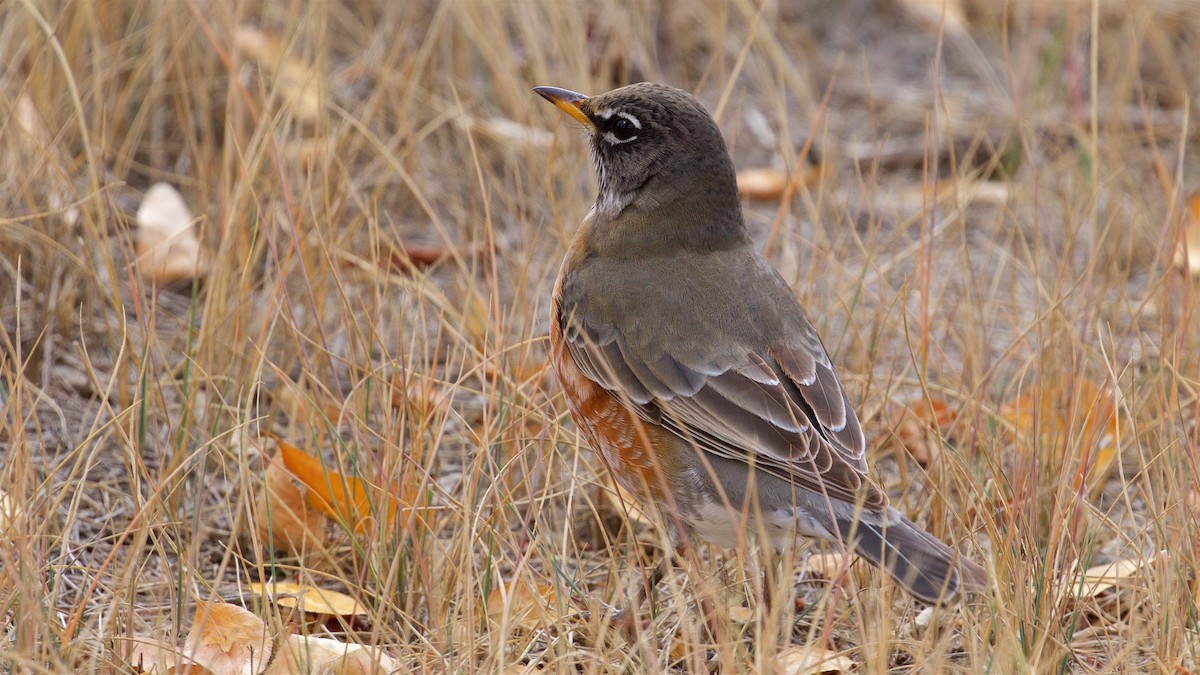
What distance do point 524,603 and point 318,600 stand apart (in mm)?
498

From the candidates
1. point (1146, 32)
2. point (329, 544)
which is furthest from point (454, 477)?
point (1146, 32)

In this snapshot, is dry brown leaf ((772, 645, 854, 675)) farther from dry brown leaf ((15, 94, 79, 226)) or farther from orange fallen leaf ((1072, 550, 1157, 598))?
dry brown leaf ((15, 94, 79, 226))

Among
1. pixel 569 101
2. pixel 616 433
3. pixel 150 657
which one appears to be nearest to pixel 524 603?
pixel 616 433

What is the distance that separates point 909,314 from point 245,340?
2331 millimetres

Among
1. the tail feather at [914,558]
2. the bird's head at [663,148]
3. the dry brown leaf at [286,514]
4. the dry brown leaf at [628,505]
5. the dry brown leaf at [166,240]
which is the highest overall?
the bird's head at [663,148]

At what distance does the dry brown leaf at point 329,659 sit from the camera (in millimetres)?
2924

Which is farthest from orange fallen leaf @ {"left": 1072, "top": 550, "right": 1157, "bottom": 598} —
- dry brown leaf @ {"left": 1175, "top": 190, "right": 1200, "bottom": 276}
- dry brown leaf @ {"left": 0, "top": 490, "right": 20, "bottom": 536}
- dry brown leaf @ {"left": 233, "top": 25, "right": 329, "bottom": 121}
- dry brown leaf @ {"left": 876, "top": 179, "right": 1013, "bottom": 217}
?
dry brown leaf @ {"left": 233, "top": 25, "right": 329, "bottom": 121}

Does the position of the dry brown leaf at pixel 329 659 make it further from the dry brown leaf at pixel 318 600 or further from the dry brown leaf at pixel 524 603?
the dry brown leaf at pixel 524 603

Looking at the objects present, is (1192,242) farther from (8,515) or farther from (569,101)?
(8,515)

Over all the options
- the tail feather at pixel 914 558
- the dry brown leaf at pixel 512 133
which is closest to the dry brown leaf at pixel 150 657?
the tail feather at pixel 914 558

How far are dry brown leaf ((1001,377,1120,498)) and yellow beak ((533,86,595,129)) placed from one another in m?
1.52

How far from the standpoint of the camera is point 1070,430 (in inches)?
132

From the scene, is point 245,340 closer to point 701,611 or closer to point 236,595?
point 236,595

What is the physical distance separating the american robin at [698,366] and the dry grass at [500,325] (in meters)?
0.16
